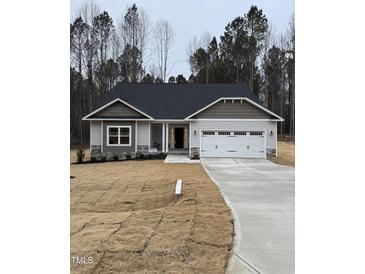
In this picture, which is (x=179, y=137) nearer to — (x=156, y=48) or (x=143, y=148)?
(x=143, y=148)

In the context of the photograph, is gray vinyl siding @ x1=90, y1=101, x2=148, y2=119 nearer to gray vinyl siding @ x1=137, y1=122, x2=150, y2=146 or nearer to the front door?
gray vinyl siding @ x1=137, y1=122, x2=150, y2=146

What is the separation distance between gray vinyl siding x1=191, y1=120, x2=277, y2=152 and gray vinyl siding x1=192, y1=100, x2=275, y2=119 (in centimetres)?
29

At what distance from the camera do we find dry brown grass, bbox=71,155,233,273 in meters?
3.04

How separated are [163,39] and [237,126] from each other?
9064 mm

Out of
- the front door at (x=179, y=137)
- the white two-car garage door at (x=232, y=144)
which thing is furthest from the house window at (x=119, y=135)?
the white two-car garage door at (x=232, y=144)

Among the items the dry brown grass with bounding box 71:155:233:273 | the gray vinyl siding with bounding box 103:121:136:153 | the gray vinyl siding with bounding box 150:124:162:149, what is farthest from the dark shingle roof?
the dry brown grass with bounding box 71:155:233:273

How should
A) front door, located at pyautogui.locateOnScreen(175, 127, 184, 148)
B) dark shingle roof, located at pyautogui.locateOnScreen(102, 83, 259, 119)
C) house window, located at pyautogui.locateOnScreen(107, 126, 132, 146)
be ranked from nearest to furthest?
dark shingle roof, located at pyautogui.locateOnScreen(102, 83, 259, 119), house window, located at pyautogui.locateOnScreen(107, 126, 132, 146), front door, located at pyautogui.locateOnScreen(175, 127, 184, 148)
